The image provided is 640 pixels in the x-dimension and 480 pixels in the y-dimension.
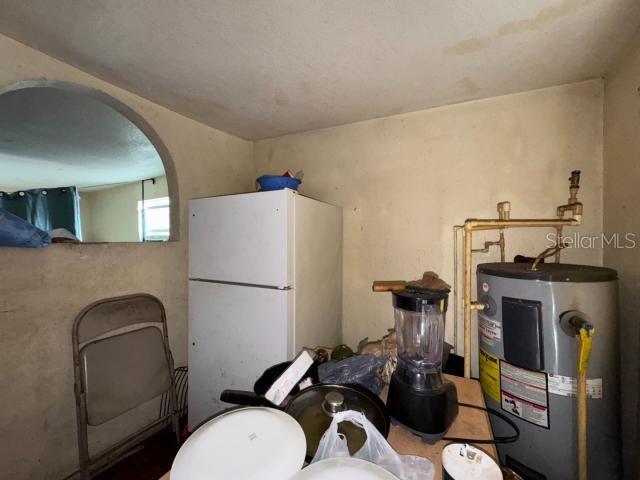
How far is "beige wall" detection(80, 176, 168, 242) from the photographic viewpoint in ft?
13.3

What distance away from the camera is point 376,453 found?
0.59 m

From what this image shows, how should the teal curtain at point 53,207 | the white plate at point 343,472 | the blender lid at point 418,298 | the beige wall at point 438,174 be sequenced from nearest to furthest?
the white plate at point 343,472 → the blender lid at point 418,298 → the beige wall at point 438,174 → the teal curtain at point 53,207

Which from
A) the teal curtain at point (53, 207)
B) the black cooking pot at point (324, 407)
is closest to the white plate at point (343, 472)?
the black cooking pot at point (324, 407)

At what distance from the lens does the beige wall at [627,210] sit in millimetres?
1049

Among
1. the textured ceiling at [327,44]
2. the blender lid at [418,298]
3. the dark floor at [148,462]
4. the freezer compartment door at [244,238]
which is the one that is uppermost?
the textured ceiling at [327,44]

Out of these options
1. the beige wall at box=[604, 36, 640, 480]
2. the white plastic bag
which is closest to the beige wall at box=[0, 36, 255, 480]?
the white plastic bag

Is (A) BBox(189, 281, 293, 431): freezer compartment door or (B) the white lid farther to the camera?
(A) BBox(189, 281, 293, 431): freezer compartment door

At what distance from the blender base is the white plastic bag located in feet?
0.44

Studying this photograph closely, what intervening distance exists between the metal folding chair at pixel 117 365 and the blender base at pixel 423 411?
1.38m

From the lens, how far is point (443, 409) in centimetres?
76

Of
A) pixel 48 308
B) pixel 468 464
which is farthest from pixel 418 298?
pixel 48 308

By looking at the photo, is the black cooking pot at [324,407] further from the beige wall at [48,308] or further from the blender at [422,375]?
the beige wall at [48,308]

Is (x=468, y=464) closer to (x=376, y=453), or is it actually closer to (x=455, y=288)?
(x=376, y=453)

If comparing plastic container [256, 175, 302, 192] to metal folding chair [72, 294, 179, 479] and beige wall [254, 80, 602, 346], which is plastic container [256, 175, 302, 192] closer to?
beige wall [254, 80, 602, 346]
